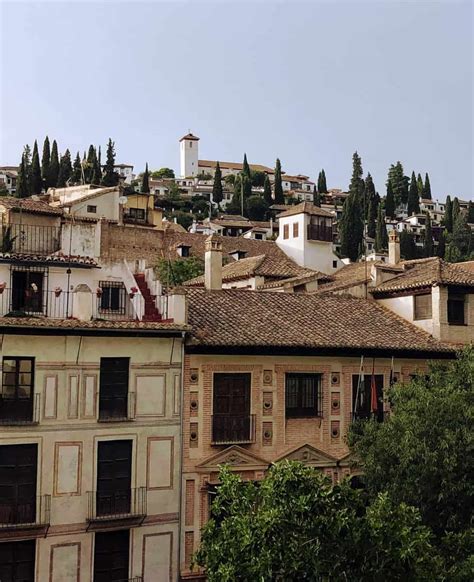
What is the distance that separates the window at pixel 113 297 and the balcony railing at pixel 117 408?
6.58 m

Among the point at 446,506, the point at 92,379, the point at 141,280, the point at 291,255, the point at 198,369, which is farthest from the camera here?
the point at 291,255

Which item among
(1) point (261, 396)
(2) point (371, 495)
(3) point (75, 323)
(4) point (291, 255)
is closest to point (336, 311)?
(1) point (261, 396)

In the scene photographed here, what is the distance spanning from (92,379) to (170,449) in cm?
276

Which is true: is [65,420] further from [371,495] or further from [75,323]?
[371,495]

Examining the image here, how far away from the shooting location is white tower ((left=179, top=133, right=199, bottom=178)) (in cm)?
16088

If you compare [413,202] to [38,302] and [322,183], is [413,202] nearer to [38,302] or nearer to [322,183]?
[322,183]

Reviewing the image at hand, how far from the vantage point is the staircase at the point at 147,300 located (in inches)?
874

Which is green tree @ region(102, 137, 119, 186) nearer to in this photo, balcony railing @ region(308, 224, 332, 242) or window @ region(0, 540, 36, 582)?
balcony railing @ region(308, 224, 332, 242)

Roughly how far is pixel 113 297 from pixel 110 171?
84.7 m

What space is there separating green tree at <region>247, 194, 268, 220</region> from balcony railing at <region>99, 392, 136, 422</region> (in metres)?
101

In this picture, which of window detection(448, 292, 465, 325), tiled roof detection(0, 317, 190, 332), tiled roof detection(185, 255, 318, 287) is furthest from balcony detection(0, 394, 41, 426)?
tiled roof detection(185, 255, 318, 287)

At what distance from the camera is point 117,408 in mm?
19531

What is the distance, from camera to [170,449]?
65.2ft

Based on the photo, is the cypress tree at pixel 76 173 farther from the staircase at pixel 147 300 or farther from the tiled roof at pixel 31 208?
the staircase at pixel 147 300
